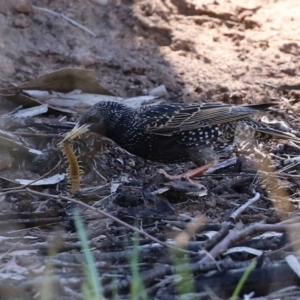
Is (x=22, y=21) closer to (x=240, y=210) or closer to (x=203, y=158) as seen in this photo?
(x=203, y=158)

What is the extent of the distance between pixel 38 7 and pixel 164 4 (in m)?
1.29

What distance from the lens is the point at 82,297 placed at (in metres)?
3.88

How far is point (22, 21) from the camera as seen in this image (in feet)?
27.3

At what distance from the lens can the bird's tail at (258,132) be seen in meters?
6.65

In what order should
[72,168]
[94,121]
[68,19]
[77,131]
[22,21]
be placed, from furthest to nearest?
[68,19] < [22,21] < [94,121] < [77,131] < [72,168]

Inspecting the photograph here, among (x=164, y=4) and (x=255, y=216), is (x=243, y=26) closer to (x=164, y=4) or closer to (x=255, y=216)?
(x=164, y=4)

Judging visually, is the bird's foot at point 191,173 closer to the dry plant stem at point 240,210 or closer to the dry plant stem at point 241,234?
the dry plant stem at point 240,210

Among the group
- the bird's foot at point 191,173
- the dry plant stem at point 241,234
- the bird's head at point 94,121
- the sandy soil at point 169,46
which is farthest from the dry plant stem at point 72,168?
the dry plant stem at point 241,234

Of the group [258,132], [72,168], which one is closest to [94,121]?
[72,168]

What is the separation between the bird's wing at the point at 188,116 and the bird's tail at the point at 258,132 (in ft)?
0.38

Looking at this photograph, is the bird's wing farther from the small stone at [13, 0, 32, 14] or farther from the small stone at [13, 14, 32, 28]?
the small stone at [13, 0, 32, 14]

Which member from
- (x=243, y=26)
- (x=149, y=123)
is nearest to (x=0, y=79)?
(x=149, y=123)

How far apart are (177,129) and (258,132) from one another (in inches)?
27.1

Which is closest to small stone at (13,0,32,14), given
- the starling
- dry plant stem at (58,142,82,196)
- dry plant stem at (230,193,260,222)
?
the starling
